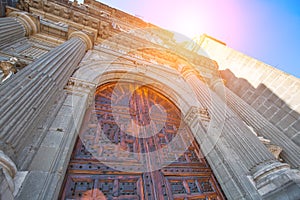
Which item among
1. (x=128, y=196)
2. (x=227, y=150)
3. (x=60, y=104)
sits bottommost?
(x=128, y=196)

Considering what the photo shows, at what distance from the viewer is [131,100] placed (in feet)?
14.3

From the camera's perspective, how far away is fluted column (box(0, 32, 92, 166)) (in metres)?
1.47

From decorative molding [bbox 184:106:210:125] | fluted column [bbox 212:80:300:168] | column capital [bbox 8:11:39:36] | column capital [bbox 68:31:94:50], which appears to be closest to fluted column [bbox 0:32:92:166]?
column capital [bbox 68:31:94:50]

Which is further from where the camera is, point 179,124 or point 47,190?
point 179,124

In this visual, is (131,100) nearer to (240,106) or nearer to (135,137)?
(135,137)

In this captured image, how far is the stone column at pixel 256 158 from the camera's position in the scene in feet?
7.35

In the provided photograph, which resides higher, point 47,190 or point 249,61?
point 249,61

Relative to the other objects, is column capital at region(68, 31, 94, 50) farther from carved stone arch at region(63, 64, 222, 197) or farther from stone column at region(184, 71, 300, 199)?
stone column at region(184, 71, 300, 199)

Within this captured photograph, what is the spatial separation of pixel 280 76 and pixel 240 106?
1591mm

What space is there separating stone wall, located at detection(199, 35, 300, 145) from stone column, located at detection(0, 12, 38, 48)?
7.43 meters

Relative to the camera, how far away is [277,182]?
2281 millimetres

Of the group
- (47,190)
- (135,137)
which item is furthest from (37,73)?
(135,137)

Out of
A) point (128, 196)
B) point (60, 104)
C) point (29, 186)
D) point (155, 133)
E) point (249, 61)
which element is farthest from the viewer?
point (249, 61)

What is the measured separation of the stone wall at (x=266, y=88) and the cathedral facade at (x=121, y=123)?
33 millimetres
